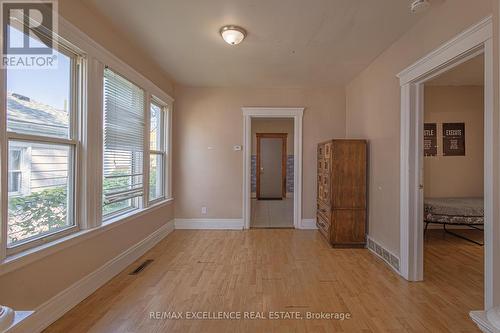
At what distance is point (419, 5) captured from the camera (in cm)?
210

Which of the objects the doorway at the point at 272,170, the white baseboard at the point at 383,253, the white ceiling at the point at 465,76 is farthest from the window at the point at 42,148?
the doorway at the point at 272,170

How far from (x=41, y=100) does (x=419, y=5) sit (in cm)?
305

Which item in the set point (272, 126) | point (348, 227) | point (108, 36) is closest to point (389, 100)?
point (348, 227)

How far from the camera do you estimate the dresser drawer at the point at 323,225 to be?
3740 mm

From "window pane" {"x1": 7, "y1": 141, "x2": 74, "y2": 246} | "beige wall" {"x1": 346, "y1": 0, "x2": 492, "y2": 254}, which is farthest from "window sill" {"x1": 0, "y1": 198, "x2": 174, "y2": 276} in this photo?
"beige wall" {"x1": 346, "y1": 0, "x2": 492, "y2": 254}

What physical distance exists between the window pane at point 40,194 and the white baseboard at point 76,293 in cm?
49

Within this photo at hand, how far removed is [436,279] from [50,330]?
3.40 metres

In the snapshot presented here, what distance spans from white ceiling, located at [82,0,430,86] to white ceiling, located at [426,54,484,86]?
139 centimetres

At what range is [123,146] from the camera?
291 cm

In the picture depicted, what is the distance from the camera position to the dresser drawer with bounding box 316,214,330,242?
12.3 ft

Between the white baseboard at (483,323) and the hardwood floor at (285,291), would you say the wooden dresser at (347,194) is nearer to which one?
the hardwood floor at (285,291)

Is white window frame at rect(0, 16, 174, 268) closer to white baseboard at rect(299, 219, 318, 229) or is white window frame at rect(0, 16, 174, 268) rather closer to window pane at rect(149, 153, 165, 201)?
window pane at rect(149, 153, 165, 201)

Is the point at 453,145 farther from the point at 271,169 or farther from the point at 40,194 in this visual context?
the point at 40,194

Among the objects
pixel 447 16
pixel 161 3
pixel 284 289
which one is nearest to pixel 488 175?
pixel 447 16
